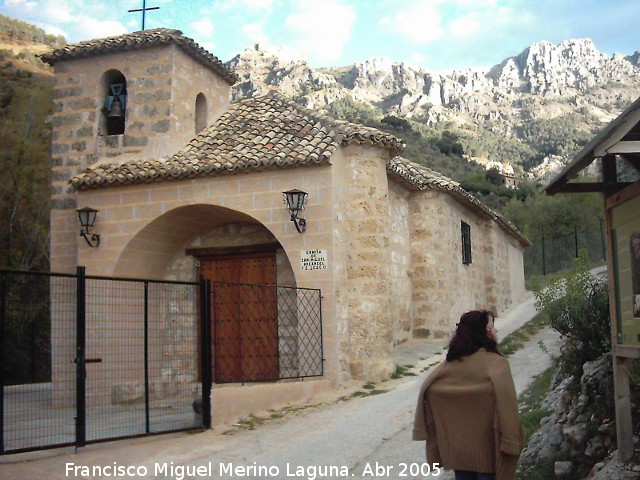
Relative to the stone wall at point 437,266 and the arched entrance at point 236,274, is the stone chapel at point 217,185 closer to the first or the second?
the arched entrance at point 236,274

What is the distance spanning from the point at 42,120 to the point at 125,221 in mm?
16438

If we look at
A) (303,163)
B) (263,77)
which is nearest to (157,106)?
(303,163)

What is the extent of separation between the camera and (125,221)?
11.5 metres

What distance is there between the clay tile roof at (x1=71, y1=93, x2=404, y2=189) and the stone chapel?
0.03 m

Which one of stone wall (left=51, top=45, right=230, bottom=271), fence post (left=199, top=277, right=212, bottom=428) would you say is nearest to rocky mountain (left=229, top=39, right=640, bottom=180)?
stone wall (left=51, top=45, right=230, bottom=271)

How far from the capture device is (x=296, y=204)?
1023 cm

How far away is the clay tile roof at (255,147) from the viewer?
1061 cm

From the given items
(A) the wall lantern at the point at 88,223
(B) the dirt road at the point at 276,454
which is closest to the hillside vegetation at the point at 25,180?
(A) the wall lantern at the point at 88,223

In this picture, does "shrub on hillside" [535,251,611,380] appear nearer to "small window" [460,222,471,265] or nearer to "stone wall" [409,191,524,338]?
"stone wall" [409,191,524,338]

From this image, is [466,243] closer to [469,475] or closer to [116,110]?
[116,110]

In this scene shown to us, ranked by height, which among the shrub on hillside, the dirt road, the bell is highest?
the bell

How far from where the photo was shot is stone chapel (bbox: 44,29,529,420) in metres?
10.5

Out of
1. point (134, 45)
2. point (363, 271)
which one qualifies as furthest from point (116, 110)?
point (363, 271)

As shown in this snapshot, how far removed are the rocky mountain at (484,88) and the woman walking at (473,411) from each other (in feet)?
218
